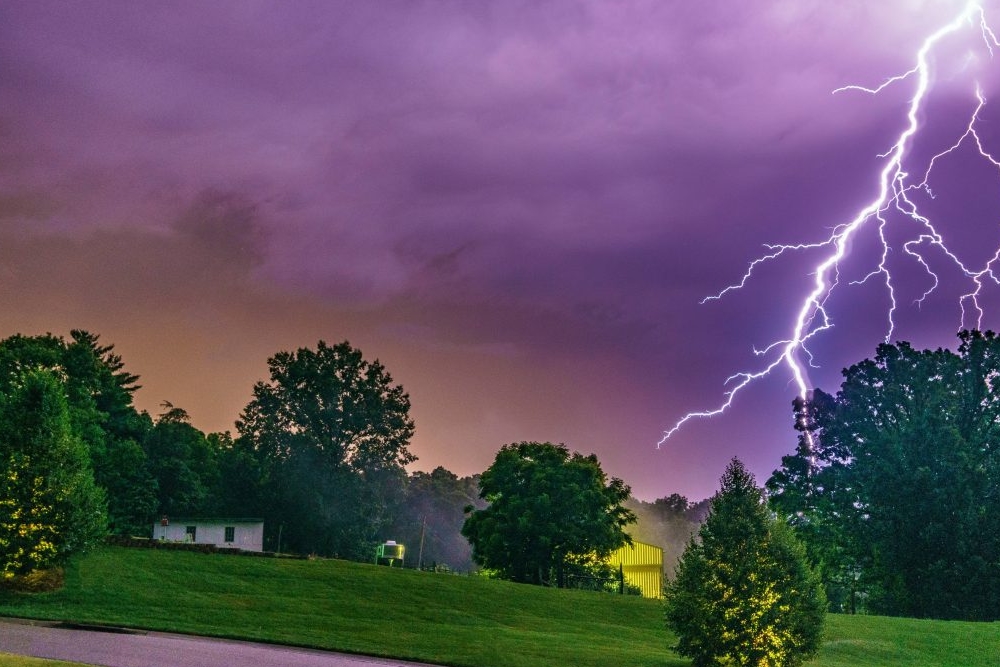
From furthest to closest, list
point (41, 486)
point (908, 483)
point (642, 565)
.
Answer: point (642, 565) → point (908, 483) → point (41, 486)

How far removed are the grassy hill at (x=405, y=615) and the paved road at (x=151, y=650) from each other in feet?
5.55

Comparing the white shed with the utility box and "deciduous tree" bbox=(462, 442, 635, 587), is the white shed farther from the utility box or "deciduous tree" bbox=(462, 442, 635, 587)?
"deciduous tree" bbox=(462, 442, 635, 587)

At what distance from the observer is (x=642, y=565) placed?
74.2 m

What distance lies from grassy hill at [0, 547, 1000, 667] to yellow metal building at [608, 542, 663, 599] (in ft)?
85.7

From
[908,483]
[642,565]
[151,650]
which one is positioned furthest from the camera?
[642,565]

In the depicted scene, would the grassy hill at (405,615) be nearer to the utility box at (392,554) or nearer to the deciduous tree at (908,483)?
the deciduous tree at (908,483)

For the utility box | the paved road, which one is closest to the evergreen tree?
the paved road

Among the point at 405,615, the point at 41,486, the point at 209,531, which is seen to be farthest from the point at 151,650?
the point at 209,531

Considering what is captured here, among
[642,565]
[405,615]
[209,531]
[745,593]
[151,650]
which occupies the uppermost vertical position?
[209,531]

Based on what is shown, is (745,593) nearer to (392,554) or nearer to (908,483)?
(908,483)

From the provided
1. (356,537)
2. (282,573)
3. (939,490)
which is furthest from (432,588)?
(356,537)

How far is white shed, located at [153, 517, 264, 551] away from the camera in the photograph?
73000 millimetres

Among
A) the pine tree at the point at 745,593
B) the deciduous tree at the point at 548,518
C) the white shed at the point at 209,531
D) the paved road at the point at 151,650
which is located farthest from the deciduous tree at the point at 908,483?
the white shed at the point at 209,531

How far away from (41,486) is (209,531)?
39310 mm
